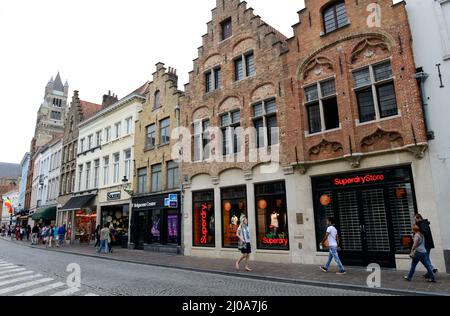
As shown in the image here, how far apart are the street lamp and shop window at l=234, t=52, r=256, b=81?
440 inches

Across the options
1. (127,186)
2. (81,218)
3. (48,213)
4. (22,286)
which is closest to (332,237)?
(22,286)

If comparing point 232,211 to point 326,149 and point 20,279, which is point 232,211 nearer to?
point 326,149

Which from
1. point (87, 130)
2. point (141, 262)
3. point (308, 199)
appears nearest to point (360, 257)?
point (308, 199)

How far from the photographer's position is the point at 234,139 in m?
17.0

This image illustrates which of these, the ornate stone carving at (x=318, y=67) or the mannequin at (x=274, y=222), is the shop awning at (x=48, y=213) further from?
the ornate stone carving at (x=318, y=67)

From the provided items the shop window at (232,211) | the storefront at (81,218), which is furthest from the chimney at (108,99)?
the shop window at (232,211)

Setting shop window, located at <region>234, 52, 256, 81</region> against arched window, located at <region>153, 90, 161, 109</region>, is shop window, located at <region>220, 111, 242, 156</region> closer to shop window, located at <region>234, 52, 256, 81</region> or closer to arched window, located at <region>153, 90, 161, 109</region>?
shop window, located at <region>234, 52, 256, 81</region>

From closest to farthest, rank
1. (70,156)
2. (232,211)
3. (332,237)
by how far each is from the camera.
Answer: (332,237)
(232,211)
(70,156)

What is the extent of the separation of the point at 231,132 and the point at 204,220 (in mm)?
5057

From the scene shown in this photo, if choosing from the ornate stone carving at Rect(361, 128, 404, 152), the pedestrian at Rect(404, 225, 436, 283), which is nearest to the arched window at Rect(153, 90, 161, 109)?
the ornate stone carving at Rect(361, 128, 404, 152)

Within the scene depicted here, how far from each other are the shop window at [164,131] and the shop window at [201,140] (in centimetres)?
274

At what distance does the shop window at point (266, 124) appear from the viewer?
1540 cm

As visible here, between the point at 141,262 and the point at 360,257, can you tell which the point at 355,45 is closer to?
the point at 360,257

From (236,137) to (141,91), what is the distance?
41.4ft
